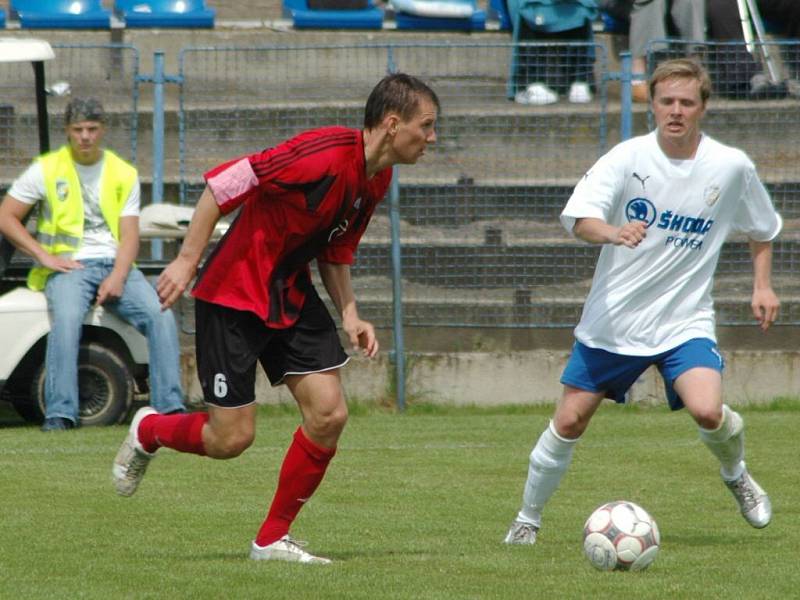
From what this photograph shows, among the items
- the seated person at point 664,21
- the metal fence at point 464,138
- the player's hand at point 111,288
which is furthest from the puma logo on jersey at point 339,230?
the seated person at point 664,21

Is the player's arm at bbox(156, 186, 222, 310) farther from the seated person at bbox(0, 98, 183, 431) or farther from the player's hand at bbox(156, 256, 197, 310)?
the seated person at bbox(0, 98, 183, 431)

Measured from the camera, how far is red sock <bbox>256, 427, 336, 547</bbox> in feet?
20.0

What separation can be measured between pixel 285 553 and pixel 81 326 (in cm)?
481

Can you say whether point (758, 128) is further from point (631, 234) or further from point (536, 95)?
point (631, 234)

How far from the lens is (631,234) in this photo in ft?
19.3

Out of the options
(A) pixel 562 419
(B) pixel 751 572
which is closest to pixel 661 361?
(A) pixel 562 419

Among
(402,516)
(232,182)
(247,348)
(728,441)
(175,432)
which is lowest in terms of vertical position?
(402,516)

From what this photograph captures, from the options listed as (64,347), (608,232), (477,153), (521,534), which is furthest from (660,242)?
(477,153)

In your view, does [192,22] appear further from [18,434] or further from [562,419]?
[562,419]

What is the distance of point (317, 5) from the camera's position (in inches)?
606

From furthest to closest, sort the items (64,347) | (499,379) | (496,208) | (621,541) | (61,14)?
(61,14) → (496,208) → (499,379) → (64,347) → (621,541)

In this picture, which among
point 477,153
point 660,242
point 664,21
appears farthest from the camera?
point 664,21

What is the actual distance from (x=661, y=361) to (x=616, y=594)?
145 cm

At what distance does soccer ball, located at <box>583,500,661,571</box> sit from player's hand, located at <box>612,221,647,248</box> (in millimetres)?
994
